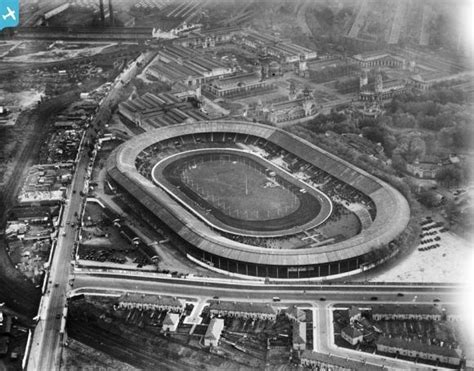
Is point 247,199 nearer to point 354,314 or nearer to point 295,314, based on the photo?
point 295,314

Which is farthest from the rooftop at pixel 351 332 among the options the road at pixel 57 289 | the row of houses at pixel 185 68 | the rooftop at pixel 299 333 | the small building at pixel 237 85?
the row of houses at pixel 185 68

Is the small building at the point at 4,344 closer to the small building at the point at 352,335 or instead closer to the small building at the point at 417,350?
the small building at the point at 352,335

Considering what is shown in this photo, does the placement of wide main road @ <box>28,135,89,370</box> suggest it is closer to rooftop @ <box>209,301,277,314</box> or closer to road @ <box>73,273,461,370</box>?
road @ <box>73,273,461,370</box>

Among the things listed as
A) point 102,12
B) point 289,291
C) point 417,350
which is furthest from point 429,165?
point 102,12

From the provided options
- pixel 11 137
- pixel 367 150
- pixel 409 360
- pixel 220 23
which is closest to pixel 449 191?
pixel 367 150

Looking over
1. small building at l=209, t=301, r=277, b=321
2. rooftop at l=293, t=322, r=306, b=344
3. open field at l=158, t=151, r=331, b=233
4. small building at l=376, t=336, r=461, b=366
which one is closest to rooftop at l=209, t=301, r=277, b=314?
small building at l=209, t=301, r=277, b=321
